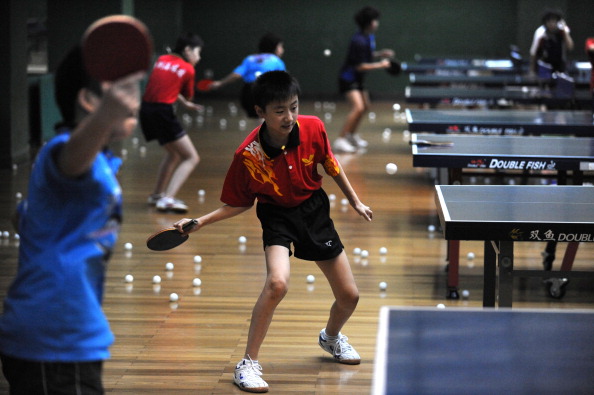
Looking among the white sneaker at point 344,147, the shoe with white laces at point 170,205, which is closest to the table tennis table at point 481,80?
the white sneaker at point 344,147

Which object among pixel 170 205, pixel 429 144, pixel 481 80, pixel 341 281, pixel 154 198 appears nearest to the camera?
pixel 341 281

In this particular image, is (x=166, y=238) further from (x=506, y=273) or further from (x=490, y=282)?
(x=490, y=282)

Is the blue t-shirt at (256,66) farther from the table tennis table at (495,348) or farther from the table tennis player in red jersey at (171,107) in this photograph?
the table tennis table at (495,348)

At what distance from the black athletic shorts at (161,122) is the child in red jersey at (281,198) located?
13.1 feet

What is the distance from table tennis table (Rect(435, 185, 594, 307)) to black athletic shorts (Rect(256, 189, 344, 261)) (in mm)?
493

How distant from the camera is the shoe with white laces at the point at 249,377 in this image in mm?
4168

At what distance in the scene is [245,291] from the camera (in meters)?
5.80

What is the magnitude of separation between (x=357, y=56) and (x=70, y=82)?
9.30 metres

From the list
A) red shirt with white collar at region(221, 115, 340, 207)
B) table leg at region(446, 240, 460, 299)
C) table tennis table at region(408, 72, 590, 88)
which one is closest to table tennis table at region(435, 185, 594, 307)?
red shirt with white collar at region(221, 115, 340, 207)

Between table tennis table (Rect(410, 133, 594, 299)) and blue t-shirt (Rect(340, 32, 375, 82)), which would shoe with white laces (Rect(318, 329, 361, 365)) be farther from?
blue t-shirt (Rect(340, 32, 375, 82))

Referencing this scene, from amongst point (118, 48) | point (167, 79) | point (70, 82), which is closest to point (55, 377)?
point (70, 82)

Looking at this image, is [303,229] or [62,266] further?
[303,229]

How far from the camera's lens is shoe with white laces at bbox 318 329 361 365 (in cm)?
452

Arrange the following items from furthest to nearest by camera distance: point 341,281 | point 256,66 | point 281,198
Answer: point 256,66, point 341,281, point 281,198
